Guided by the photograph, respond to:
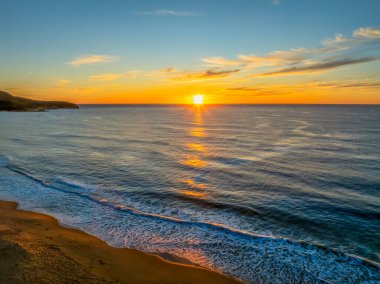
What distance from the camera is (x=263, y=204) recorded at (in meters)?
17.8

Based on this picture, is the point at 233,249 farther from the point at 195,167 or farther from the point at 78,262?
the point at 195,167

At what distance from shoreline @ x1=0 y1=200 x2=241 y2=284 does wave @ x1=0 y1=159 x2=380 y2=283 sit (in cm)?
84

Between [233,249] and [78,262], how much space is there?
658 centimetres

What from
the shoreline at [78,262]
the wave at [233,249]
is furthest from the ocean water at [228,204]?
the shoreline at [78,262]

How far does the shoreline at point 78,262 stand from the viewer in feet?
30.7

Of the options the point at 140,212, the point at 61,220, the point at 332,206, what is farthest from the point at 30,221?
the point at 332,206

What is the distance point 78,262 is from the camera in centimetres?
1036

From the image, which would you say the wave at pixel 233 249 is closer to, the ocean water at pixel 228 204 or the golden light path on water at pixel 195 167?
the ocean water at pixel 228 204

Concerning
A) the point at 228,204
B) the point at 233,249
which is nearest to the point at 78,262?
the point at 233,249

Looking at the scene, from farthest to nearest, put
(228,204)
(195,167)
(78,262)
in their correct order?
(195,167) < (228,204) < (78,262)

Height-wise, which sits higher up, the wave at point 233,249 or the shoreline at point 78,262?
the shoreline at point 78,262

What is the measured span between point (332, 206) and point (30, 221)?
18.1 m

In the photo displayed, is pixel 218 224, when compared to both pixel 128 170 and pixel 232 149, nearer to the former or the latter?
pixel 128 170

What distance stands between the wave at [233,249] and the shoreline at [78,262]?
2.75ft
